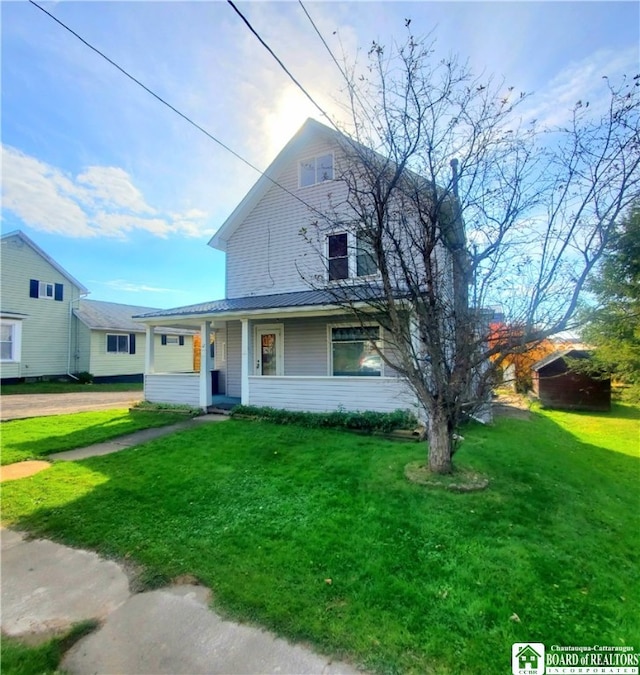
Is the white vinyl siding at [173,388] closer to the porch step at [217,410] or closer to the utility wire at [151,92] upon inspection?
the porch step at [217,410]

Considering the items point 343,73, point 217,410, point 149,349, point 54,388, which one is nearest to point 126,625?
point 343,73

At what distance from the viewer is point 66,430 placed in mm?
8906

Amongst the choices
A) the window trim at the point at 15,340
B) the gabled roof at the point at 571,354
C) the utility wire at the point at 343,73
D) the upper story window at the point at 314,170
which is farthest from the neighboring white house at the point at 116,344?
the utility wire at the point at 343,73

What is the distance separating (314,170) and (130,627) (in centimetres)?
1208

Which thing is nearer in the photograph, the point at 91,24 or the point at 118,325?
the point at 91,24

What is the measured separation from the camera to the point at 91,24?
539cm

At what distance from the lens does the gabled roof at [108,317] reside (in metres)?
22.6

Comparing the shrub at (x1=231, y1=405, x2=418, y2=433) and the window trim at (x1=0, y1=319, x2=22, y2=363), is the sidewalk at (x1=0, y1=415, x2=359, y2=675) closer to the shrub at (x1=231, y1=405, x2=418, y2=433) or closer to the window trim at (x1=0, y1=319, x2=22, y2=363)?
the shrub at (x1=231, y1=405, x2=418, y2=433)

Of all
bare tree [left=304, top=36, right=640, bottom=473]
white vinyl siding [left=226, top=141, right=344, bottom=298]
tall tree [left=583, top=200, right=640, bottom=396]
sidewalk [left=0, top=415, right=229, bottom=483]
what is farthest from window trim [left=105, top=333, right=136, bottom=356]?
tall tree [left=583, top=200, right=640, bottom=396]

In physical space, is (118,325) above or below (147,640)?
above

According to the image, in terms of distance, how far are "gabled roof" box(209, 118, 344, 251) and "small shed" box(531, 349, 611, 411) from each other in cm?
1186

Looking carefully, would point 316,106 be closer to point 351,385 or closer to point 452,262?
point 452,262

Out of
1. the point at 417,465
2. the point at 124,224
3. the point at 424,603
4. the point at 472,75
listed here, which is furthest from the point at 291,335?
the point at 124,224

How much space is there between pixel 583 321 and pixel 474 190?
95.9 inches
